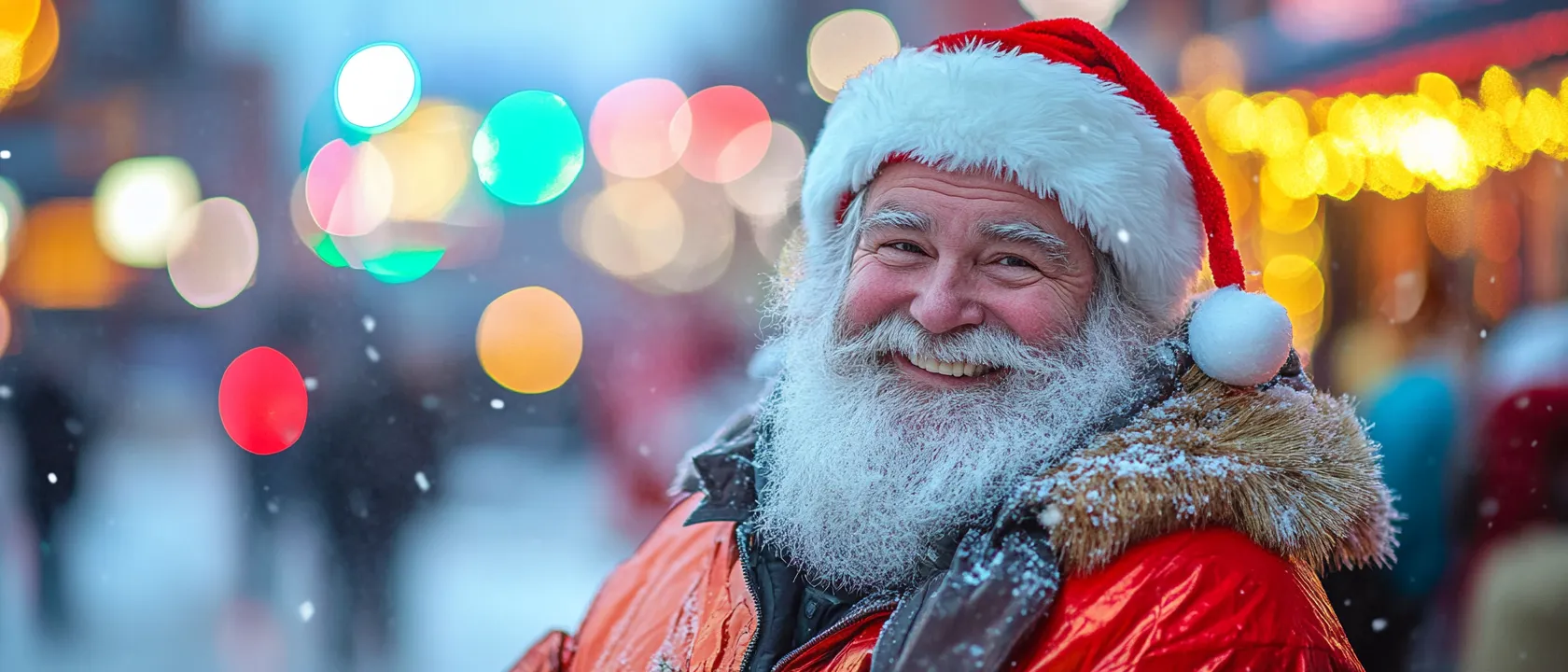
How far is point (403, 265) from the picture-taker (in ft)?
51.9

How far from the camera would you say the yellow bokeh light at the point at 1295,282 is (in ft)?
28.1

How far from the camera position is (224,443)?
1412cm

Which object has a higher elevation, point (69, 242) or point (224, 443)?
point (69, 242)

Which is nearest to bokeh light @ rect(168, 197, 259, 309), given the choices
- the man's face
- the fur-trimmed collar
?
the man's face

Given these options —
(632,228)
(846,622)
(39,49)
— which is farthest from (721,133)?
(846,622)

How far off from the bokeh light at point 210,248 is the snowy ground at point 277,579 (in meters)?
3.30

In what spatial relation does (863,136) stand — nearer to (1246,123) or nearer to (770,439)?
(770,439)

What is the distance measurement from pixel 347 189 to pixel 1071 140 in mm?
16420

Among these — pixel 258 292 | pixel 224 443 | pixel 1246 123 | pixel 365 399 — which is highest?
pixel 1246 123

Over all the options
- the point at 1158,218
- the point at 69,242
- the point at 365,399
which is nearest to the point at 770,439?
the point at 1158,218

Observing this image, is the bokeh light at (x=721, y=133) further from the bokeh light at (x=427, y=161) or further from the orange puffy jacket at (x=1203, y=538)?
the orange puffy jacket at (x=1203, y=538)

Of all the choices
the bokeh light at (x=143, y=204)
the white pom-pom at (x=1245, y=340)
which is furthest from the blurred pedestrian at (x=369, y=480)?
the bokeh light at (x=143, y=204)

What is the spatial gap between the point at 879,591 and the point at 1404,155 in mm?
6726

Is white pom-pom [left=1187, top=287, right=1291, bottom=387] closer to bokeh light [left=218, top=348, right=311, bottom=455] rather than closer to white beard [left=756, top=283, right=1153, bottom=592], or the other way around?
white beard [left=756, top=283, right=1153, bottom=592]
